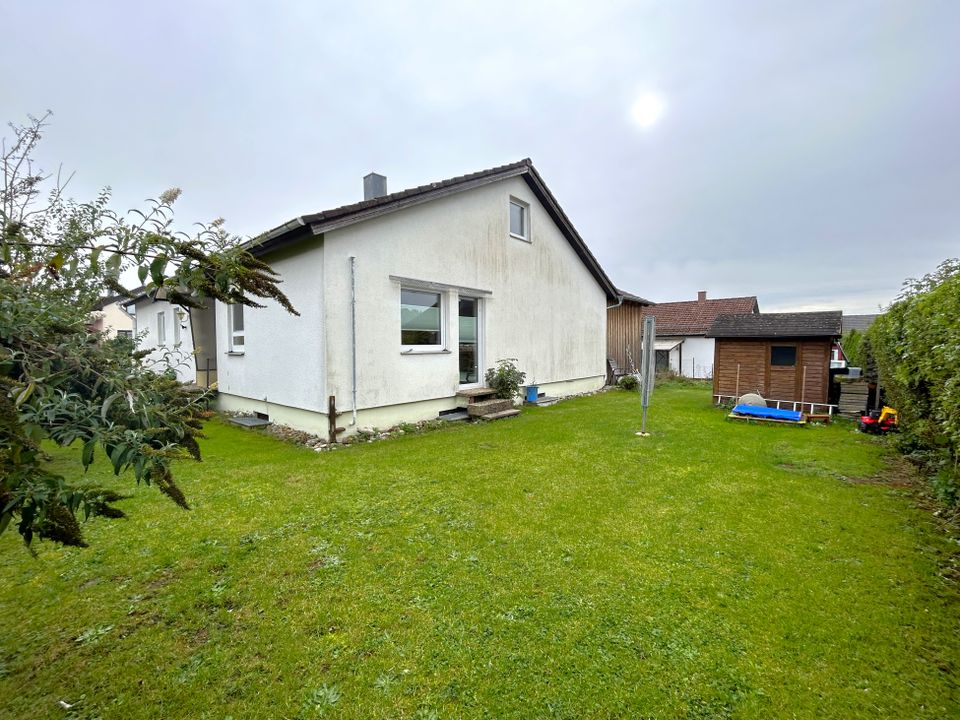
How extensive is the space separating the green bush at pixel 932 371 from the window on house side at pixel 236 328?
11723 millimetres

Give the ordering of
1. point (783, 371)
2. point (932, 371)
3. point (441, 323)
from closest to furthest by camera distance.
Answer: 1. point (932, 371)
2. point (441, 323)
3. point (783, 371)

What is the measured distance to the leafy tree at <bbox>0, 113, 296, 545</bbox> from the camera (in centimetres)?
125

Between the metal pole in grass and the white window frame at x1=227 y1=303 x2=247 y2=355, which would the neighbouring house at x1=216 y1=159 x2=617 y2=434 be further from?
the metal pole in grass

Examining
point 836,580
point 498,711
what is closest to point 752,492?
point 836,580

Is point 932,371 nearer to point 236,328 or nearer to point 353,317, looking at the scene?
point 353,317

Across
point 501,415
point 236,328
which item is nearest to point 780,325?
point 501,415

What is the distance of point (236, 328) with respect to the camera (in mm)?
10266

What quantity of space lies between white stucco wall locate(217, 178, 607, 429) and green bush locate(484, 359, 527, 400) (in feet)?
0.88

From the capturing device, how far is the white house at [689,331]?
24938mm

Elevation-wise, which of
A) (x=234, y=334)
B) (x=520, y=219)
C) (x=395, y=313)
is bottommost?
(x=234, y=334)

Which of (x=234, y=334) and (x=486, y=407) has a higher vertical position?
(x=234, y=334)

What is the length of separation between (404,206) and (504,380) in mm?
4723

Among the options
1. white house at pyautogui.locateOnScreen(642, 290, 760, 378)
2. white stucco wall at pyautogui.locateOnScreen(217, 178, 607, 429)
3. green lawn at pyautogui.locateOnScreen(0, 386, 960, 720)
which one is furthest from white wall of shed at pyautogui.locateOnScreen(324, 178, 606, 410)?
white house at pyautogui.locateOnScreen(642, 290, 760, 378)

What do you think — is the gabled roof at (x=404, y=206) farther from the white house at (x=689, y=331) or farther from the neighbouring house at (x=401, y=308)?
the white house at (x=689, y=331)
